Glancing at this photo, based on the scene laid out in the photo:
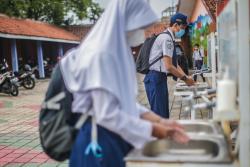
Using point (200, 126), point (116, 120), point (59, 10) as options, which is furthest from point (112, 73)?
point (59, 10)

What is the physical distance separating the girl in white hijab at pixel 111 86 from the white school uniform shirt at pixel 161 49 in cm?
257

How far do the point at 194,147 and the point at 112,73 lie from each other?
31.7 inches

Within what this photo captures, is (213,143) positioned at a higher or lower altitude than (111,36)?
lower

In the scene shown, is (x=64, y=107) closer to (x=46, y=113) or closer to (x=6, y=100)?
(x=46, y=113)

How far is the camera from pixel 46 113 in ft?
7.02

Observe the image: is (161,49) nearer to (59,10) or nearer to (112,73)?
(112,73)

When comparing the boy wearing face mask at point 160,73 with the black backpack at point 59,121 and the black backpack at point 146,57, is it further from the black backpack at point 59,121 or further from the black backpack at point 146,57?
the black backpack at point 59,121

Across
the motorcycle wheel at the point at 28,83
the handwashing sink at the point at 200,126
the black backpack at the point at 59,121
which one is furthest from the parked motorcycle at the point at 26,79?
the black backpack at the point at 59,121

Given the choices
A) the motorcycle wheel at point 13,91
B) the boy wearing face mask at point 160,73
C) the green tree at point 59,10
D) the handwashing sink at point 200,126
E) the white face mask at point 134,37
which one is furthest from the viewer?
the green tree at point 59,10

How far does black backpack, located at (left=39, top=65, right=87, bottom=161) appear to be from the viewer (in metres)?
2.07

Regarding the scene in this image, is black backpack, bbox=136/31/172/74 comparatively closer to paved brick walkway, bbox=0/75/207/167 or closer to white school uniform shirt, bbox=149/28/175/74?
white school uniform shirt, bbox=149/28/175/74

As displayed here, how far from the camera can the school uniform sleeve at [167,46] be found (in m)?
4.67

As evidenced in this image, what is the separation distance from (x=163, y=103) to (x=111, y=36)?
9.77 feet

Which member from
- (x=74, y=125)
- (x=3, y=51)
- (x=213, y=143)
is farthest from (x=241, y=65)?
(x=3, y=51)
